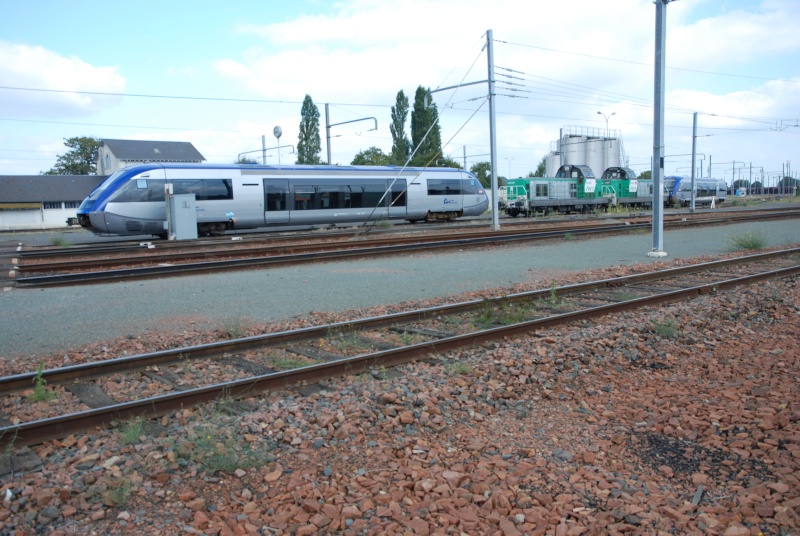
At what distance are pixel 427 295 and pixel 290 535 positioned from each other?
7.77 metres

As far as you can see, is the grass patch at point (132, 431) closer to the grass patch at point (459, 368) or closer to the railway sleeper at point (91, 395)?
the railway sleeper at point (91, 395)

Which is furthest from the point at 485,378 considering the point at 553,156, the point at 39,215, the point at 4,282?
the point at 553,156

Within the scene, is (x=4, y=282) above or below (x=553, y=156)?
below

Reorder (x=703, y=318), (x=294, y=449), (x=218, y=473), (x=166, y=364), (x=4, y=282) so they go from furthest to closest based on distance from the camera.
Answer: (x=4, y=282), (x=703, y=318), (x=166, y=364), (x=294, y=449), (x=218, y=473)

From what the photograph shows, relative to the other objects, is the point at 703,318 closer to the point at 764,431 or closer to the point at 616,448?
the point at 764,431

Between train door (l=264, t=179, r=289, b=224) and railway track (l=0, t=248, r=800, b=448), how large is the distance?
57.3 feet

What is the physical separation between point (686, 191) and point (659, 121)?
45.6 metres

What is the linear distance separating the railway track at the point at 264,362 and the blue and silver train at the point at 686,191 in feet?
160

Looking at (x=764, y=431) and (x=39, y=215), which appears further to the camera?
(x=39, y=215)

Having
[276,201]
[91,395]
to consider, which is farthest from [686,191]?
[91,395]

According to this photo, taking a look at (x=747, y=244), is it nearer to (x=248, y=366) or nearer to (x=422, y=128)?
(x=248, y=366)

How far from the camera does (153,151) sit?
2953 inches

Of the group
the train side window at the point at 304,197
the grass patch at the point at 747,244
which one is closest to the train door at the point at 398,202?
the train side window at the point at 304,197

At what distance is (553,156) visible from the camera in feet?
233
